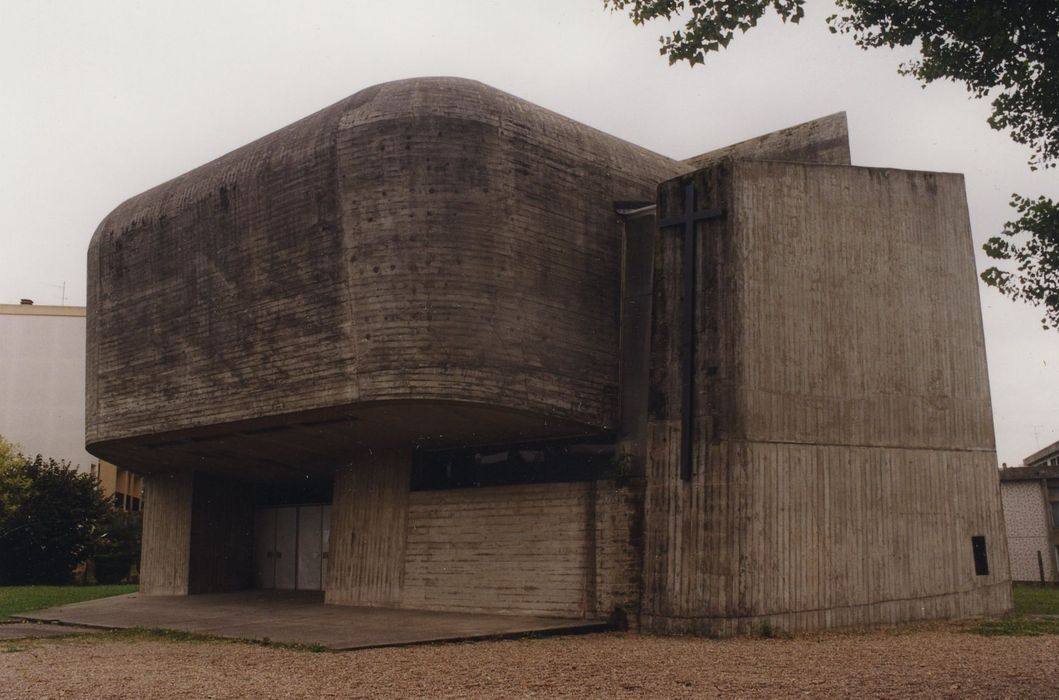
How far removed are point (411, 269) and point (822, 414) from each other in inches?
253

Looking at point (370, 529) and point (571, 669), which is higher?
point (370, 529)

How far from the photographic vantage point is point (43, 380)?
2063 inches

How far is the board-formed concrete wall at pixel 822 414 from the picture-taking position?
1409 cm

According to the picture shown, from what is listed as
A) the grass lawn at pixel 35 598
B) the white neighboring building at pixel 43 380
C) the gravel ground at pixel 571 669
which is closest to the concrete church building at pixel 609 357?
the gravel ground at pixel 571 669

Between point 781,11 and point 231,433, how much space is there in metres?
13.5

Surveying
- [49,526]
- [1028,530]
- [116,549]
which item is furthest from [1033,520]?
[49,526]

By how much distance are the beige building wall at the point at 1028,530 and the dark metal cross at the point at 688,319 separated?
20184 millimetres

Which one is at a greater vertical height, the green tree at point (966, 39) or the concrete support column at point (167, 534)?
the green tree at point (966, 39)

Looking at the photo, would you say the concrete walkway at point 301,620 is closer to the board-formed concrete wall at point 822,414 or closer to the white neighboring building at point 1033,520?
the board-formed concrete wall at point 822,414

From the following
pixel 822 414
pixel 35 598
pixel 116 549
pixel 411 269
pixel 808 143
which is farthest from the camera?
pixel 116 549

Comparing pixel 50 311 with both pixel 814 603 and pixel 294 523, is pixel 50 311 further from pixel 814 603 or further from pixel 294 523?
pixel 814 603

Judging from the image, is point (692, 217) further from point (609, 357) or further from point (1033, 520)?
point (1033, 520)

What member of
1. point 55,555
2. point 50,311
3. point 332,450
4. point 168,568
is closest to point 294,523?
point 168,568

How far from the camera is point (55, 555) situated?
37406 mm
